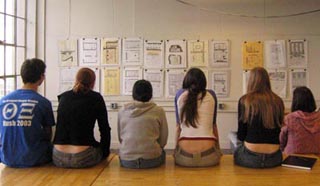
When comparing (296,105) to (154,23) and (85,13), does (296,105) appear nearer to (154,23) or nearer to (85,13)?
(154,23)

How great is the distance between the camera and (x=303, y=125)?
135 inches

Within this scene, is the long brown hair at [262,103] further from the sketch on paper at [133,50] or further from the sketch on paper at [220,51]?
the sketch on paper at [133,50]

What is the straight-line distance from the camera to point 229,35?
541 centimetres

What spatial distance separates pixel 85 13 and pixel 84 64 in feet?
2.65

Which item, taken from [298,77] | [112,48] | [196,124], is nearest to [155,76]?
[112,48]

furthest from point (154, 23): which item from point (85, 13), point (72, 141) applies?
point (72, 141)

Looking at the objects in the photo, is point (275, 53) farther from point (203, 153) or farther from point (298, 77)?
point (203, 153)

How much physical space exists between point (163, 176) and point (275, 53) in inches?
131

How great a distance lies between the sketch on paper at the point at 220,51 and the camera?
5.40 metres

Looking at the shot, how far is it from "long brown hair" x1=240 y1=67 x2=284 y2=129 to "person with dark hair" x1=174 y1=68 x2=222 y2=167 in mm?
307

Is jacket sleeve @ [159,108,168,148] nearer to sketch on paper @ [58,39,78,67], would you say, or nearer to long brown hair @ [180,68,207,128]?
long brown hair @ [180,68,207,128]

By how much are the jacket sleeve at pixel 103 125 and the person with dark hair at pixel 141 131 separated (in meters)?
0.17

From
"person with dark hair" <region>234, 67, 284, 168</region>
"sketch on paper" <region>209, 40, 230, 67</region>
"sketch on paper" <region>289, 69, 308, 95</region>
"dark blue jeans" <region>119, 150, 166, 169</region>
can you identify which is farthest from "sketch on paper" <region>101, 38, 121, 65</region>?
"person with dark hair" <region>234, 67, 284, 168</region>

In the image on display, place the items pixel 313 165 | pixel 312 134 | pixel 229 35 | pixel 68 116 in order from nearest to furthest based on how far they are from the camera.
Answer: pixel 68 116 → pixel 313 165 → pixel 312 134 → pixel 229 35
